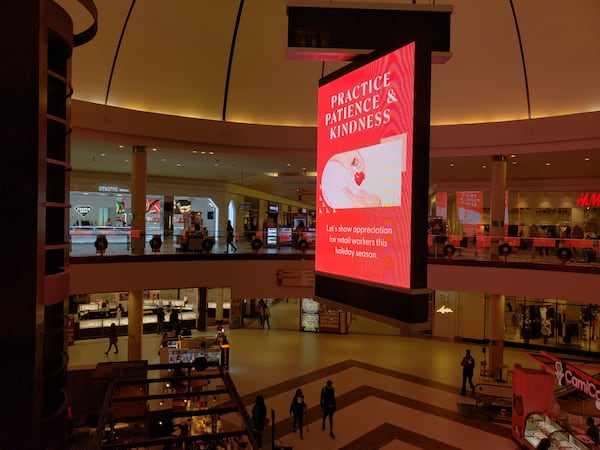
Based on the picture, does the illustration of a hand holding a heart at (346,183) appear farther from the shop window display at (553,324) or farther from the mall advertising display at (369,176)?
the shop window display at (553,324)

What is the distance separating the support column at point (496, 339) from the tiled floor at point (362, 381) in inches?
53.4

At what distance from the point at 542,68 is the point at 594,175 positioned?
7768mm

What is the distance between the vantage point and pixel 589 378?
9.28 m

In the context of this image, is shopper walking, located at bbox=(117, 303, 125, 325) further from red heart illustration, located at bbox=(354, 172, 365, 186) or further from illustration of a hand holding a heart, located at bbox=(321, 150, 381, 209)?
red heart illustration, located at bbox=(354, 172, 365, 186)

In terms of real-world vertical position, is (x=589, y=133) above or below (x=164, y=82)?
below

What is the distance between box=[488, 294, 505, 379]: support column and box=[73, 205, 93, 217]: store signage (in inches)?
796

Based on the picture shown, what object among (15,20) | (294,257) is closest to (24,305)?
(15,20)

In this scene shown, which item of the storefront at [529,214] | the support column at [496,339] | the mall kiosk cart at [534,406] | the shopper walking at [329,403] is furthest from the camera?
the storefront at [529,214]

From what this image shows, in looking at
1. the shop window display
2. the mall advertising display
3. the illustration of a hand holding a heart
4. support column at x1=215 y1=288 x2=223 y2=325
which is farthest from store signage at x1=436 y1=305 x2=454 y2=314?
the illustration of a hand holding a heart

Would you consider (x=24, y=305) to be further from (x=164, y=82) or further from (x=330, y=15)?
(x=164, y=82)

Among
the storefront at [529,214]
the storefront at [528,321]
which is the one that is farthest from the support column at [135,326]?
the storefront at [528,321]

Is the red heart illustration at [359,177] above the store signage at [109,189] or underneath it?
underneath

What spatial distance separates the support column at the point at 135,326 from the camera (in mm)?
15368

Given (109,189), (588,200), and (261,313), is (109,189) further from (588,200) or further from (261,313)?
(588,200)
